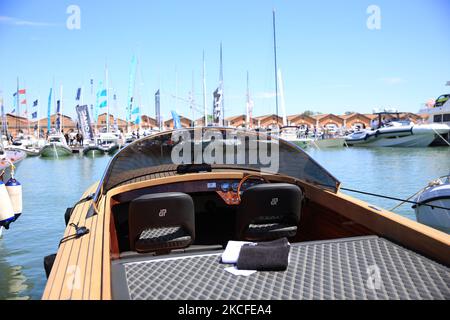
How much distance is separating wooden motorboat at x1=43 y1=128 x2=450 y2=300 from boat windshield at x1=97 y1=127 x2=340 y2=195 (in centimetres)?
1

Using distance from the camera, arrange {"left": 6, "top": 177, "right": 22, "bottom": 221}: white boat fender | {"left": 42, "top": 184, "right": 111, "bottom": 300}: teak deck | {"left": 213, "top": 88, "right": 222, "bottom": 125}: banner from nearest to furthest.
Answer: {"left": 42, "top": 184, "right": 111, "bottom": 300}: teak deck
{"left": 6, "top": 177, "right": 22, "bottom": 221}: white boat fender
{"left": 213, "top": 88, "right": 222, "bottom": 125}: banner

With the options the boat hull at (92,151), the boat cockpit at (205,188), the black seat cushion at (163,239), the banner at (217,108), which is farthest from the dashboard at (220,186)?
the banner at (217,108)

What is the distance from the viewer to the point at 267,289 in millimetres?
1706

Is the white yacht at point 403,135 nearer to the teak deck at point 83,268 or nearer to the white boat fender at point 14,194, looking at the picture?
the white boat fender at point 14,194

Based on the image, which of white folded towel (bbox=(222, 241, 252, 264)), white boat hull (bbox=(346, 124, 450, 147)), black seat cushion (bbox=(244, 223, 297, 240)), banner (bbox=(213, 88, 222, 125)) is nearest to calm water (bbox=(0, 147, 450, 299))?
black seat cushion (bbox=(244, 223, 297, 240))

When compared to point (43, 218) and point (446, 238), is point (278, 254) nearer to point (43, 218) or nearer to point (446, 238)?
point (446, 238)

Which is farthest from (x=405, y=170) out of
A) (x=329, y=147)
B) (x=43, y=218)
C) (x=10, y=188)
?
(x=329, y=147)

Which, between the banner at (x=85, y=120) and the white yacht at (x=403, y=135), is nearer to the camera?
the white yacht at (x=403, y=135)

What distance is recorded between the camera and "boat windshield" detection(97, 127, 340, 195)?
3.87m

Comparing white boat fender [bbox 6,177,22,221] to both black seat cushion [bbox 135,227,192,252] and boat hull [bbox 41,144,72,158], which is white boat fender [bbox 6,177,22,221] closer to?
black seat cushion [bbox 135,227,192,252]

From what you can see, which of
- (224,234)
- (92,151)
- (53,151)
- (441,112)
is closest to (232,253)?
(224,234)

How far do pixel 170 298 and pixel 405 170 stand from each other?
17688mm

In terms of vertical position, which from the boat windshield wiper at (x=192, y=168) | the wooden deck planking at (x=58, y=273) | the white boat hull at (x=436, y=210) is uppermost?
the boat windshield wiper at (x=192, y=168)

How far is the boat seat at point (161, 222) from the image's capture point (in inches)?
110
